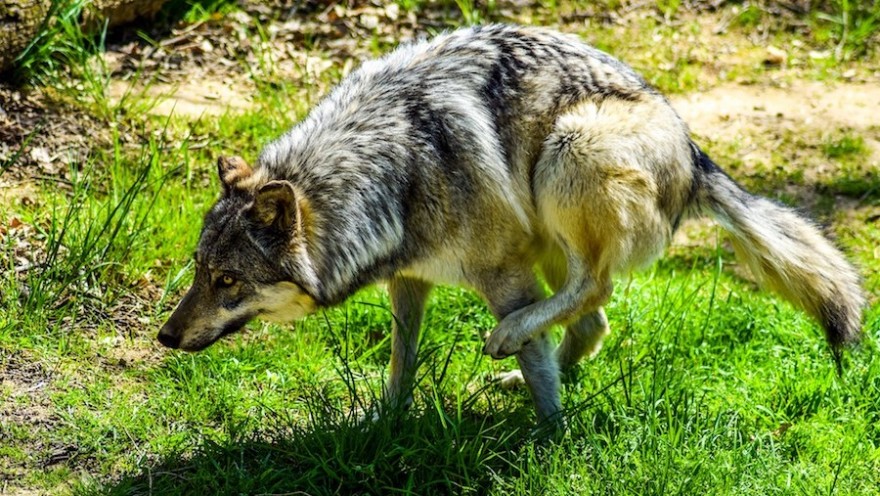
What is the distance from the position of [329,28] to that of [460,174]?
3599mm

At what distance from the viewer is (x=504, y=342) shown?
4746 millimetres

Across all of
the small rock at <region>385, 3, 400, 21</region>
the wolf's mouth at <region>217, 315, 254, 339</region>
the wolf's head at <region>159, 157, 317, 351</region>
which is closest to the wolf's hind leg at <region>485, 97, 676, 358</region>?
the wolf's head at <region>159, 157, 317, 351</region>

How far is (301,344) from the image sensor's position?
5473 mm

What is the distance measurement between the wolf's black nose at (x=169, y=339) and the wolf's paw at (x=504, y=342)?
1.36 metres

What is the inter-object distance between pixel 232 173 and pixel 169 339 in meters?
0.77

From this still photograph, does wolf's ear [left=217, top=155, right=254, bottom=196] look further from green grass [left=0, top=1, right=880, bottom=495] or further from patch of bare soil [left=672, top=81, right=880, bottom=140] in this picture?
patch of bare soil [left=672, top=81, right=880, bottom=140]

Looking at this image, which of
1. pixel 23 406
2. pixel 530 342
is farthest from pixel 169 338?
pixel 530 342

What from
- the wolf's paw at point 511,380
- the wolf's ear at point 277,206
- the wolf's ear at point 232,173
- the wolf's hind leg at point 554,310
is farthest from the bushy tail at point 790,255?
the wolf's ear at point 232,173

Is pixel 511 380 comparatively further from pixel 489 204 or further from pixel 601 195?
pixel 601 195

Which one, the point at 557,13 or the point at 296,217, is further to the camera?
the point at 557,13

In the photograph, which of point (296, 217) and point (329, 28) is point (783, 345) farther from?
point (329, 28)

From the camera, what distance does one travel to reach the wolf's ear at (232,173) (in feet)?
15.2

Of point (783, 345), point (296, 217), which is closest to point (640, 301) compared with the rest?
point (783, 345)

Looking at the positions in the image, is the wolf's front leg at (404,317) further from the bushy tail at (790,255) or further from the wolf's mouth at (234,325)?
the bushy tail at (790,255)
